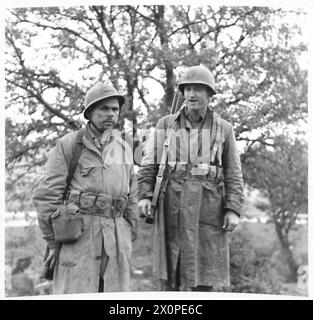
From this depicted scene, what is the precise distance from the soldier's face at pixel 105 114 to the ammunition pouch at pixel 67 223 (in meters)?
0.72

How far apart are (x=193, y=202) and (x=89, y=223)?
0.87 metres

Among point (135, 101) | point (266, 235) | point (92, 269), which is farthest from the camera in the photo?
point (266, 235)

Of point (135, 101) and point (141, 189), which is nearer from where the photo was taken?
point (141, 189)

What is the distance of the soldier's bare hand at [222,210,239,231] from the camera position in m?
6.42

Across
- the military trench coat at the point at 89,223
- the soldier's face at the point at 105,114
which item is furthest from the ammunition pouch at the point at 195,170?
the soldier's face at the point at 105,114

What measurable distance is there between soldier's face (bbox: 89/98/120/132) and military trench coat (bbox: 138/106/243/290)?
Result: 0.43m

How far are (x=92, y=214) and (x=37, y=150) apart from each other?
190 inches

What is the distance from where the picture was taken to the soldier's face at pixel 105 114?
6.45m

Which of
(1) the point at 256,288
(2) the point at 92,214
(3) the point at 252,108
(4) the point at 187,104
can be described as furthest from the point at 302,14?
→ (2) the point at 92,214

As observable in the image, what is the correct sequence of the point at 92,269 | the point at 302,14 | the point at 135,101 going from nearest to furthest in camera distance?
the point at 92,269 → the point at 135,101 → the point at 302,14

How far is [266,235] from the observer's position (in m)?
13.3

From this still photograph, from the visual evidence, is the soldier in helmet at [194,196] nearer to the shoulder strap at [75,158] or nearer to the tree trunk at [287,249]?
the shoulder strap at [75,158]

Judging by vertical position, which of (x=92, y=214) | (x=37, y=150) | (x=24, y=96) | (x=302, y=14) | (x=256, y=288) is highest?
(x=302, y=14)
